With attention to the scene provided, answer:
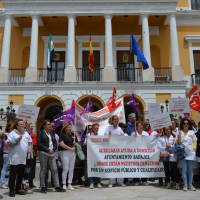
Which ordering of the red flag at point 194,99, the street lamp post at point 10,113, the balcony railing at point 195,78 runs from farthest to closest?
the balcony railing at point 195,78 → the street lamp post at point 10,113 → the red flag at point 194,99

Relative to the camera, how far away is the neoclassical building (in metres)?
16.1

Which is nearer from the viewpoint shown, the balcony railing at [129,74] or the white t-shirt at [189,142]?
the white t-shirt at [189,142]

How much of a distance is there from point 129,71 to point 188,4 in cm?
752

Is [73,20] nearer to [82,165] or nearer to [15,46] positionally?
[15,46]

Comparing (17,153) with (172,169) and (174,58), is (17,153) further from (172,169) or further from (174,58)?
(174,58)

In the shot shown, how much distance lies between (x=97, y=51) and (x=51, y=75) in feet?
13.4

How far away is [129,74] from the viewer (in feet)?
57.9

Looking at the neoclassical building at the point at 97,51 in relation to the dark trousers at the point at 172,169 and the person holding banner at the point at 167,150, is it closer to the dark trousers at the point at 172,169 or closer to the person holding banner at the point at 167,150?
the person holding banner at the point at 167,150

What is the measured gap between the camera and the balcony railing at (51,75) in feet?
56.4

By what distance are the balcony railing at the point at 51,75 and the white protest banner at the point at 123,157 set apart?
10866 mm

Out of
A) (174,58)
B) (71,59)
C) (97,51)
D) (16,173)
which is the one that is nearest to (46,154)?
(16,173)

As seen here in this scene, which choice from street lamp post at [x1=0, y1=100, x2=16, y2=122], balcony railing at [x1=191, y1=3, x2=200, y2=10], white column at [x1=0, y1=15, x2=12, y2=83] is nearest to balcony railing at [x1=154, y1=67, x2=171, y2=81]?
balcony railing at [x1=191, y1=3, x2=200, y2=10]

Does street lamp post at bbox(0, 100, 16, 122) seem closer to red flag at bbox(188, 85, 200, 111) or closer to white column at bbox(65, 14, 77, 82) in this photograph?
white column at bbox(65, 14, 77, 82)

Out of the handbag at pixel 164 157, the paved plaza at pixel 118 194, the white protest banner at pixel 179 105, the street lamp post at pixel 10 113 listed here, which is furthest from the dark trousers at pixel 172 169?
the street lamp post at pixel 10 113
